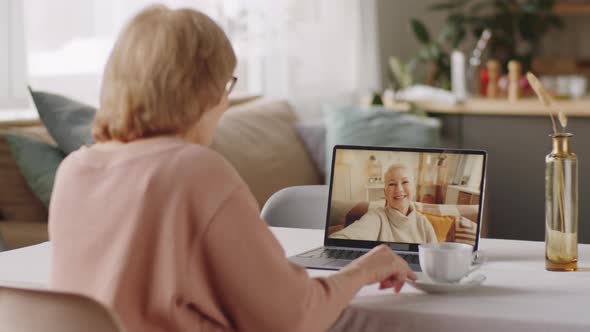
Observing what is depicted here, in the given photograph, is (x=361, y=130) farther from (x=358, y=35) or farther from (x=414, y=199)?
(x=414, y=199)

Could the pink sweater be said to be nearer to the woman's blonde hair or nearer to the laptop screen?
the woman's blonde hair

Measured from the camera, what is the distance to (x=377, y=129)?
379 centimetres

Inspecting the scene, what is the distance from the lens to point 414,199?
1.77m

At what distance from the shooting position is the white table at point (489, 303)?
1.31 m

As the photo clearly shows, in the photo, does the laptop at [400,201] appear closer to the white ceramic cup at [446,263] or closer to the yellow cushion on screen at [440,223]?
the yellow cushion on screen at [440,223]

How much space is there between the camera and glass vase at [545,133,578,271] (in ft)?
5.19

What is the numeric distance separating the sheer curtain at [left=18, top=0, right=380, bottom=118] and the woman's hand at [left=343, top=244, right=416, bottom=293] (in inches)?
83.2

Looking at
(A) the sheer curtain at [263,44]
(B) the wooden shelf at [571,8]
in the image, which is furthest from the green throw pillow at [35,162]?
(B) the wooden shelf at [571,8]

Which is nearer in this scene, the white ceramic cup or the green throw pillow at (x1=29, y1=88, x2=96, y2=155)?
the white ceramic cup

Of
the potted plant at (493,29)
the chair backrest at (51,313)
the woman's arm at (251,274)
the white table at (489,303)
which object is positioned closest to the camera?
the chair backrest at (51,313)

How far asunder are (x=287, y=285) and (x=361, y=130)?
258 centimetres

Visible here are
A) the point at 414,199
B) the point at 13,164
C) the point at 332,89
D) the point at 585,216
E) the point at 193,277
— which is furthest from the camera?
the point at 332,89

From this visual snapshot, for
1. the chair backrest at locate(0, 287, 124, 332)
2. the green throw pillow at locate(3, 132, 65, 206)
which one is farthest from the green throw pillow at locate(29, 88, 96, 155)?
the chair backrest at locate(0, 287, 124, 332)

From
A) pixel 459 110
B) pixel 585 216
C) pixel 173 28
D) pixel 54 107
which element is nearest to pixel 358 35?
pixel 459 110
